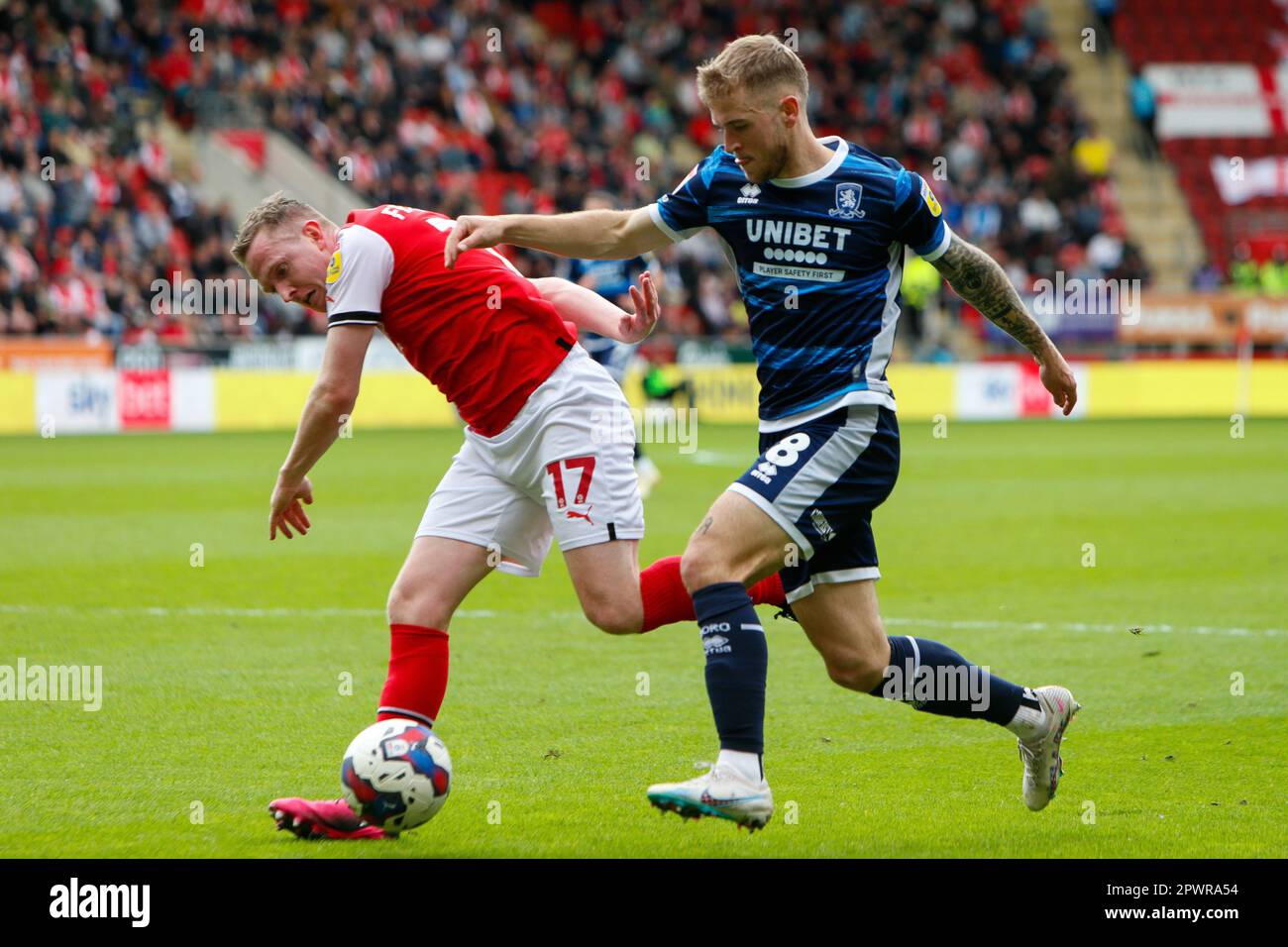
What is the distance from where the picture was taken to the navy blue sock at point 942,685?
16.6 feet

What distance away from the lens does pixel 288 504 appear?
16.8 feet

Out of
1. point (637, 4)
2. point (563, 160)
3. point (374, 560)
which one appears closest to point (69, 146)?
point (563, 160)

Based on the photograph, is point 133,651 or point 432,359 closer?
point 432,359

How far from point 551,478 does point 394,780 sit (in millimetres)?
999

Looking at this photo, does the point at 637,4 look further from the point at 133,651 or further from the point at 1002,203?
the point at 133,651

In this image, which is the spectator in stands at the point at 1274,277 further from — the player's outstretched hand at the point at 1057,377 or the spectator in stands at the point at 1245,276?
the player's outstretched hand at the point at 1057,377

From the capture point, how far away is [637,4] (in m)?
35.5

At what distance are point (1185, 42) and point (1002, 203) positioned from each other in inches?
342

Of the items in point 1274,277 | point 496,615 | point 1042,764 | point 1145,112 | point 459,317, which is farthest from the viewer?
point 1145,112

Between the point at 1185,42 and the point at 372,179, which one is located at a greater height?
the point at 1185,42

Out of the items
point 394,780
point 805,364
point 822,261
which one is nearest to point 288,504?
point 394,780

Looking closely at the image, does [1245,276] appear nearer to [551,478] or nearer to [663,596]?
[663,596]

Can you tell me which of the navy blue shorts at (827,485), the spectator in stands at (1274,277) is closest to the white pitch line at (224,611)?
the navy blue shorts at (827,485)

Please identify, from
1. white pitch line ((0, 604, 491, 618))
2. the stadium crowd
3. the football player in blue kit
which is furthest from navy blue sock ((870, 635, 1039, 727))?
the stadium crowd
